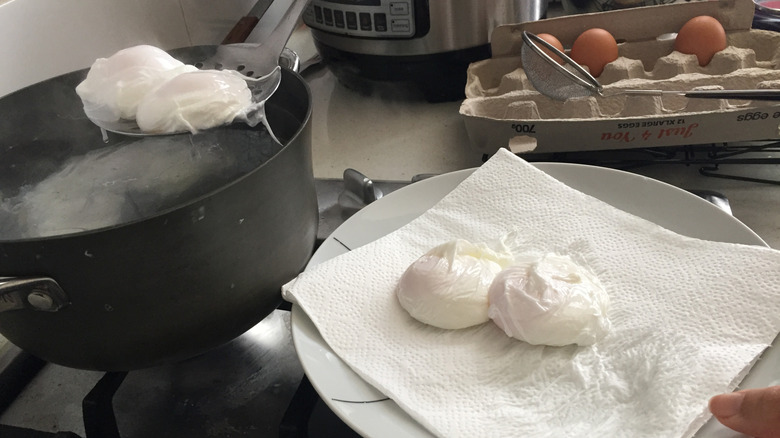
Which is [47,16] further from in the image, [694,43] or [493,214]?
[694,43]

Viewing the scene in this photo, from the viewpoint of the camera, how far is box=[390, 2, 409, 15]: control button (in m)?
0.87

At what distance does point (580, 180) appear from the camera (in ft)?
2.11

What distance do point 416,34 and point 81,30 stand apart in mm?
466

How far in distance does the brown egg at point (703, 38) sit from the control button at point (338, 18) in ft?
1.67

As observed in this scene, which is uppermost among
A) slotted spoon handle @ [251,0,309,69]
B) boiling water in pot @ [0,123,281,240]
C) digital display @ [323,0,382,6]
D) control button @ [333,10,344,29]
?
slotted spoon handle @ [251,0,309,69]

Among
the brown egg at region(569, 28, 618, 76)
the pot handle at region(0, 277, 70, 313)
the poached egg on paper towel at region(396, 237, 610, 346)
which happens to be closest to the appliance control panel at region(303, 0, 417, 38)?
the brown egg at region(569, 28, 618, 76)

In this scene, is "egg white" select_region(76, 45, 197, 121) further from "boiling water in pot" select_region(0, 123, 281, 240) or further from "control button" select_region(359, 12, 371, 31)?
"control button" select_region(359, 12, 371, 31)

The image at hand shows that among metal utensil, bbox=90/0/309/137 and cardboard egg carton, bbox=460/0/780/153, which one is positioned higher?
metal utensil, bbox=90/0/309/137

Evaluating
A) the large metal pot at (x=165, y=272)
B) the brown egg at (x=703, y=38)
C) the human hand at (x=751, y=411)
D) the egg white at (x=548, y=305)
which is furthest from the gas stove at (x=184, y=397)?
the brown egg at (x=703, y=38)

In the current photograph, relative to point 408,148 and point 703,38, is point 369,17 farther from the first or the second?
point 703,38

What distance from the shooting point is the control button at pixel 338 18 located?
2.99 feet

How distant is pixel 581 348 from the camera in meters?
0.47

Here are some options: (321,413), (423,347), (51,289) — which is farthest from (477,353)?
(51,289)

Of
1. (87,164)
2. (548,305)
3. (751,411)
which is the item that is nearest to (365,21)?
(87,164)
